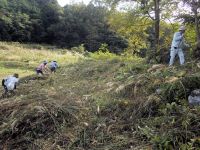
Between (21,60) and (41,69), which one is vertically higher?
(41,69)

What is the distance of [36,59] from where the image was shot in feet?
89.8

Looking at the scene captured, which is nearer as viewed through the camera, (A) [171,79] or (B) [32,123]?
(B) [32,123]

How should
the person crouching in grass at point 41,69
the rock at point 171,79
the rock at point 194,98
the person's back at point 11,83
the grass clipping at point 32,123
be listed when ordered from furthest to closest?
1. the person crouching in grass at point 41,69
2. the person's back at point 11,83
3. the rock at point 171,79
4. the grass clipping at point 32,123
5. the rock at point 194,98

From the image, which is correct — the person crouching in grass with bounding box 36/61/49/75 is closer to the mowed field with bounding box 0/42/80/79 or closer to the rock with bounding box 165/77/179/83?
the mowed field with bounding box 0/42/80/79

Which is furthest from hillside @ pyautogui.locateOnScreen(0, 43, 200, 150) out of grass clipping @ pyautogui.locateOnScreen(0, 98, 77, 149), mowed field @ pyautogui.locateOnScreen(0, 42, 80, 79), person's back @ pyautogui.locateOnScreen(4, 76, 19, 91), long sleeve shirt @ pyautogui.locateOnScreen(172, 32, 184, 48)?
mowed field @ pyautogui.locateOnScreen(0, 42, 80, 79)

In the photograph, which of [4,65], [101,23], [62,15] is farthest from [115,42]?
[4,65]

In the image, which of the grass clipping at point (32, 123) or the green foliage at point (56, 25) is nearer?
the grass clipping at point (32, 123)

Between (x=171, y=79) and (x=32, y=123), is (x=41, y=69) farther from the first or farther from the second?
(x=171, y=79)

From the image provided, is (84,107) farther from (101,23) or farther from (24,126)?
(101,23)

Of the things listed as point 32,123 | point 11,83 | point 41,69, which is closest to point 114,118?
point 32,123

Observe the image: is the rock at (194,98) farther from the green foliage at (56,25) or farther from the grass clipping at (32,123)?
the green foliage at (56,25)

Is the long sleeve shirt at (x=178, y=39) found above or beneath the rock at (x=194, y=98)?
above

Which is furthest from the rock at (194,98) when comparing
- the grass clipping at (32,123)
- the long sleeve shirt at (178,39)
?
the long sleeve shirt at (178,39)

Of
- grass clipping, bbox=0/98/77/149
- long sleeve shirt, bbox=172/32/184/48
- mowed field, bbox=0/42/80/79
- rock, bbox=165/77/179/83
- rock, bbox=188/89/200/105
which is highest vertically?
long sleeve shirt, bbox=172/32/184/48
